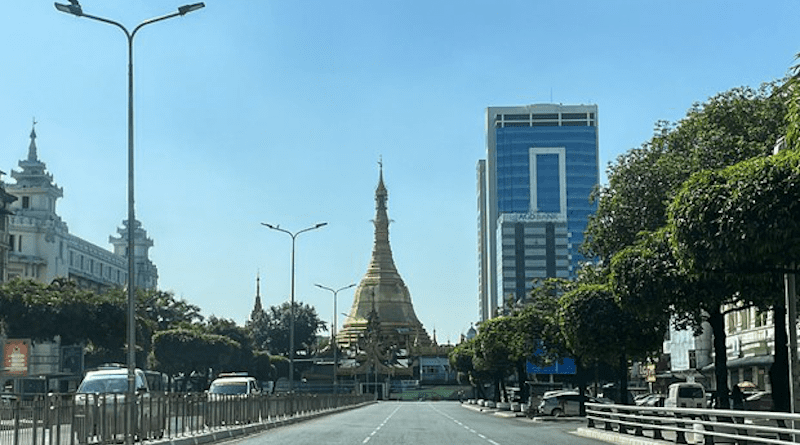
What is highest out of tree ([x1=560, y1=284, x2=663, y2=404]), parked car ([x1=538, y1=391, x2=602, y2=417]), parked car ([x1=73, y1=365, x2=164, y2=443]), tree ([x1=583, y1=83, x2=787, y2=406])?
tree ([x1=583, y1=83, x2=787, y2=406])

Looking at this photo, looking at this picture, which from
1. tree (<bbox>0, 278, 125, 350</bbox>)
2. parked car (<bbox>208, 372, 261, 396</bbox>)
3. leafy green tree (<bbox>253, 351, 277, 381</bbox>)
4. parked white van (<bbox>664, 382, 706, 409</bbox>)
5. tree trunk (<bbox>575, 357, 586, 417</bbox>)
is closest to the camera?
parked white van (<bbox>664, 382, 706, 409</bbox>)

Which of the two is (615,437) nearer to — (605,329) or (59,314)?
(605,329)

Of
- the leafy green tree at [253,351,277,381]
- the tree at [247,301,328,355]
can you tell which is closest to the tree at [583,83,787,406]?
the leafy green tree at [253,351,277,381]

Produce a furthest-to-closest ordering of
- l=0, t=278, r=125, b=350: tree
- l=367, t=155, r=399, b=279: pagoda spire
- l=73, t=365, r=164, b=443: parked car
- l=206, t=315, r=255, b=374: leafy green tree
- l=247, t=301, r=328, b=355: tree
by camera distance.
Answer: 1. l=367, t=155, r=399, b=279: pagoda spire
2. l=247, t=301, r=328, b=355: tree
3. l=206, t=315, r=255, b=374: leafy green tree
4. l=0, t=278, r=125, b=350: tree
5. l=73, t=365, r=164, b=443: parked car

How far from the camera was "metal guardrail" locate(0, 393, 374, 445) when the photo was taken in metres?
21.2

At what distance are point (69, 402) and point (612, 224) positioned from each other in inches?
969

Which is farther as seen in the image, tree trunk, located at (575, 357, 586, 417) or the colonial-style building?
the colonial-style building

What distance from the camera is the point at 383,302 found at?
182 m

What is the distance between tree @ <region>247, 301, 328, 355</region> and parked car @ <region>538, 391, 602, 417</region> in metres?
96.6

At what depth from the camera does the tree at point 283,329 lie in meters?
159

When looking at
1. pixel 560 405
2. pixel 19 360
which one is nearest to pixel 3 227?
pixel 19 360

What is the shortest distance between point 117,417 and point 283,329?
5241 inches

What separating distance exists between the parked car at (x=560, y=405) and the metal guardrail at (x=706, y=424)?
20.6 metres

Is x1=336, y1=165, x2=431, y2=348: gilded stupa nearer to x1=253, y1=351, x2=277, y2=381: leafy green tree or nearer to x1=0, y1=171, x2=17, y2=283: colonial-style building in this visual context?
x1=253, y1=351, x2=277, y2=381: leafy green tree
